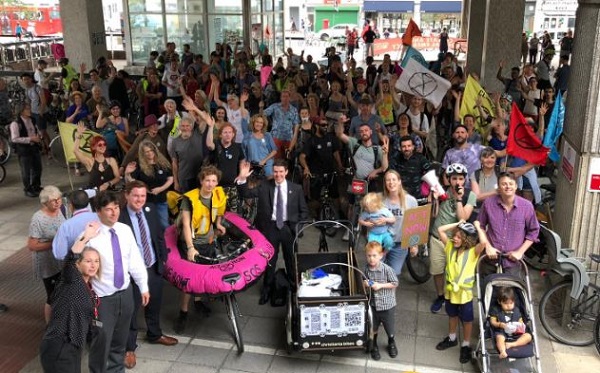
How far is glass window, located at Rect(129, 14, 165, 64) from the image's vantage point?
2539cm

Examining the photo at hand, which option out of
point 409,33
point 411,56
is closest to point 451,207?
point 411,56

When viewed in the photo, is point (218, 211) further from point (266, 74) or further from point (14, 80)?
point (14, 80)

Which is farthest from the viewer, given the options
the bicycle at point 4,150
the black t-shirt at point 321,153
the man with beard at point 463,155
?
the bicycle at point 4,150

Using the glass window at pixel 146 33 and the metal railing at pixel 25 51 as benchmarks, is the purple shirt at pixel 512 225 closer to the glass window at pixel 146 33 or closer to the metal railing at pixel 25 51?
the glass window at pixel 146 33

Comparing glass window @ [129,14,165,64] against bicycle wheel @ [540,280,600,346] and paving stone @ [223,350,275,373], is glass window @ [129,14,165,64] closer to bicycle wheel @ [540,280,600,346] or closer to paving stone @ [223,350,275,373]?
paving stone @ [223,350,275,373]

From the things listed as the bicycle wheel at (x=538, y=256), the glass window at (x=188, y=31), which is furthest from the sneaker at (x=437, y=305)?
the glass window at (x=188, y=31)

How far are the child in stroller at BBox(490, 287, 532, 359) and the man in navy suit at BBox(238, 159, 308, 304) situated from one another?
2305 millimetres

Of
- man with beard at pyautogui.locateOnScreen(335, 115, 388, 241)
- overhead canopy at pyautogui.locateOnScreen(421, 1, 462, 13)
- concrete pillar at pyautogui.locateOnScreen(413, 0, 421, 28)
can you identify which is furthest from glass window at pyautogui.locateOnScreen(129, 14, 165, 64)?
overhead canopy at pyautogui.locateOnScreen(421, 1, 462, 13)

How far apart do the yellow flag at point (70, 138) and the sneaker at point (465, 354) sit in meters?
6.13

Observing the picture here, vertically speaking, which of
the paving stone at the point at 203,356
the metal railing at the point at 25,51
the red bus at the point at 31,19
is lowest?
the paving stone at the point at 203,356

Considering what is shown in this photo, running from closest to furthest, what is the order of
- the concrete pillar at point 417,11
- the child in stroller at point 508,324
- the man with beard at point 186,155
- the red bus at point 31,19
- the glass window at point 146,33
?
the child in stroller at point 508,324, the man with beard at point 186,155, the glass window at point 146,33, the red bus at point 31,19, the concrete pillar at point 417,11

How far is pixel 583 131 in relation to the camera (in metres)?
6.14

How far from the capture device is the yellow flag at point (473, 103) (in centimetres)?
959

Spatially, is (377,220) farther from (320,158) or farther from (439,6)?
(439,6)
